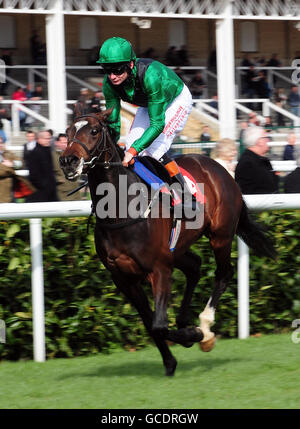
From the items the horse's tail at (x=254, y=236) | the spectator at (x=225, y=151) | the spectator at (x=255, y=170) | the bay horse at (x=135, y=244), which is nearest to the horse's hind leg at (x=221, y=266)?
the bay horse at (x=135, y=244)

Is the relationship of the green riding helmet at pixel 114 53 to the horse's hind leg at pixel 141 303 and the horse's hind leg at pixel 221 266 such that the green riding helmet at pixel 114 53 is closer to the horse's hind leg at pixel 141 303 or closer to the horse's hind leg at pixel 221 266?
the horse's hind leg at pixel 141 303

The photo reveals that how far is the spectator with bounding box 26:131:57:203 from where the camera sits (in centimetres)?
731

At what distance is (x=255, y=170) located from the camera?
660 cm

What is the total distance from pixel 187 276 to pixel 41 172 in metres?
2.50

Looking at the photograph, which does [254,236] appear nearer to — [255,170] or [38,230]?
[255,170]

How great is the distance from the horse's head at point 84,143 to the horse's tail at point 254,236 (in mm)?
1441

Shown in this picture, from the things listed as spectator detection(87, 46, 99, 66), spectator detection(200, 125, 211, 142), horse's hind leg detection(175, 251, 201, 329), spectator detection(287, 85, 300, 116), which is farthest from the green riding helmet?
spectator detection(87, 46, 99, 66)

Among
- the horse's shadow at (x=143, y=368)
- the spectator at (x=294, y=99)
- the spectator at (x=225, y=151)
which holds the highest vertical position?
the spectator at (x=225, y=151)

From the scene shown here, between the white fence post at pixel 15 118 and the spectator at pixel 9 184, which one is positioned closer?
the spectator at pixel 9 184

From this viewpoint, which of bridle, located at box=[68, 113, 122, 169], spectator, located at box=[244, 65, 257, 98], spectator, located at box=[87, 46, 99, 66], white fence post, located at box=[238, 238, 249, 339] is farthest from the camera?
spectator, located at box=[87, 46, 99, 66]

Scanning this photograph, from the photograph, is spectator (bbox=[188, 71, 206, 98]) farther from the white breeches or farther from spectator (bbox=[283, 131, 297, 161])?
the white breeches

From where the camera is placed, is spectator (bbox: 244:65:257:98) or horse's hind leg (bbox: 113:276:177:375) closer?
horse's hind leg (bbox: 113:276:177:375)

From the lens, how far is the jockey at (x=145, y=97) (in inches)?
178

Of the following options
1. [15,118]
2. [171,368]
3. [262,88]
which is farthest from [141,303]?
[262,88]
